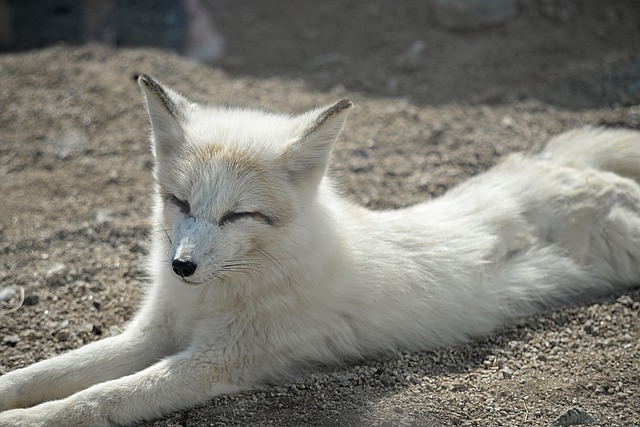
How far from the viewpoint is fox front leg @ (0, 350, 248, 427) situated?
12.5 feet

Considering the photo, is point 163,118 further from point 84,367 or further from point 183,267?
point 84,367

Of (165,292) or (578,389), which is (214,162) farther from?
(578,389)

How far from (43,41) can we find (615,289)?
23.9 feet

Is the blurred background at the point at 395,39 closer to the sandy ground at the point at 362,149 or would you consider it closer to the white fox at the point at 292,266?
the sandy ground at the point at 362,149

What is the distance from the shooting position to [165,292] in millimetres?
4414

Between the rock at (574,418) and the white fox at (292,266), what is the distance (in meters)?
0.98

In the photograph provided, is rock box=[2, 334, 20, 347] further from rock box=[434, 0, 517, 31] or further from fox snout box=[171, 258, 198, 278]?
rock box=[434, 0, 517, 31]

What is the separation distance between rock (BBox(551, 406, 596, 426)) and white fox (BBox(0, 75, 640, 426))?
979mm

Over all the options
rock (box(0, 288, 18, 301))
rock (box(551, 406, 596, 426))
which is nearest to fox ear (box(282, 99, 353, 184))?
rock (box(551, 406, 596, 426))

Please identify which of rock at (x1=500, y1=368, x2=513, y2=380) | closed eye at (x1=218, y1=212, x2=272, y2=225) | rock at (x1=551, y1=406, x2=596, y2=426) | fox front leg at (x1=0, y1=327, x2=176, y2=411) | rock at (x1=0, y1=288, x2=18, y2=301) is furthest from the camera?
rock at (x1=0, y1=288, x2=18, y2=301)

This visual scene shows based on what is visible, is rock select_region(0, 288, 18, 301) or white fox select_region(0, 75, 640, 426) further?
rock select_region(0, 288, 18, 301)

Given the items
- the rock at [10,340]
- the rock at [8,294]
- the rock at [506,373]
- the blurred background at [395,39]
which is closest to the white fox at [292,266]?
the rock at [506,373]

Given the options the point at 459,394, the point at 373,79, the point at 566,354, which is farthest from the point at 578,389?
the point at 373,79

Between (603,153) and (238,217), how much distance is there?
2999mm
